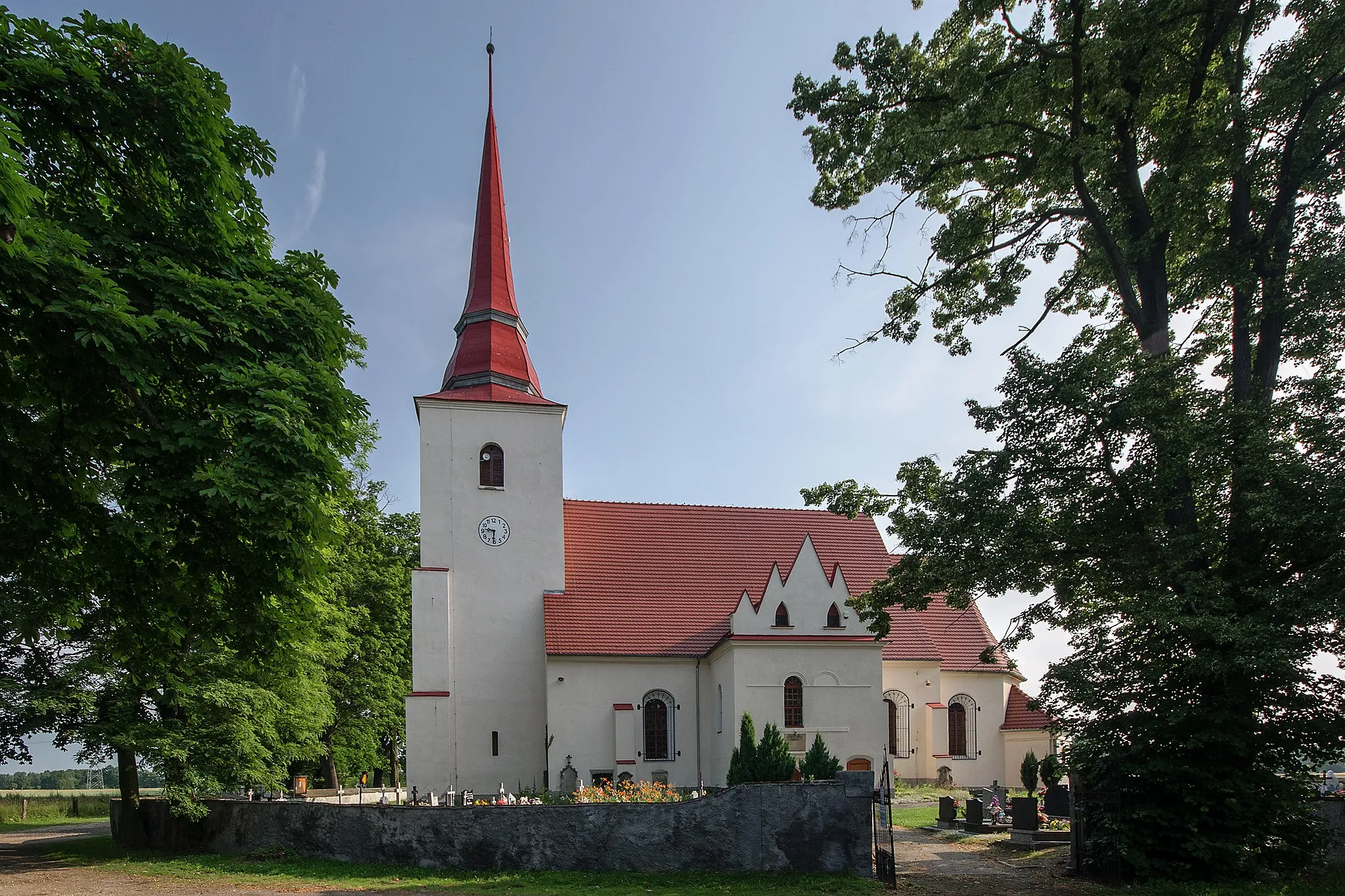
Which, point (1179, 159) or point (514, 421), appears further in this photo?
point (514, 421)

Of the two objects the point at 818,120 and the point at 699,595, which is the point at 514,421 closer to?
the point at 699,595

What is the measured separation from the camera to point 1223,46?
14039mm

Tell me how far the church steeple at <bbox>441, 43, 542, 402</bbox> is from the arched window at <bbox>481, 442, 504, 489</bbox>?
1.52 m

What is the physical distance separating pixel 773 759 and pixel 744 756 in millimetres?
1271

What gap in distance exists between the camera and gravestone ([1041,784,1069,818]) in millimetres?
18906

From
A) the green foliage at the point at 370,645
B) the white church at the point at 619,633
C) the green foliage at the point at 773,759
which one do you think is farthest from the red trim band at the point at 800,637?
the green foliage at the point at 370,645

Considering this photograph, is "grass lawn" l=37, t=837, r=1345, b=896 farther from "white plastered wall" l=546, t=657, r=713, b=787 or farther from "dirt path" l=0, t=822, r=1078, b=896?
"white plastered wall" l=546, t=657, r=713, b=787

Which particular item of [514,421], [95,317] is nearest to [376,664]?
[514,421]

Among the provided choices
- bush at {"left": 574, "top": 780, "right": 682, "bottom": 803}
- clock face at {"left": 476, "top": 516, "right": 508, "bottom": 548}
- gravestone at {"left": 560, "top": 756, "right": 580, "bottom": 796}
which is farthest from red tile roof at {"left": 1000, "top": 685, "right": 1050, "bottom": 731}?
bush at {"left": 574, "top": 780, "right": 682, "bottom": 803}

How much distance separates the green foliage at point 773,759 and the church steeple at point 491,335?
12.7 meters

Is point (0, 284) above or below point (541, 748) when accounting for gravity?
above

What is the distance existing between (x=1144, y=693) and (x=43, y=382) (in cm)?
1385

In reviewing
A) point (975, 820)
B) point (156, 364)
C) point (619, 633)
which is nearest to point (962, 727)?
point (619, 633)

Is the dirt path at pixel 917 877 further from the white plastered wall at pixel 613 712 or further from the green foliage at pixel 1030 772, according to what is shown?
the white plastered wall at pixel 613 712
